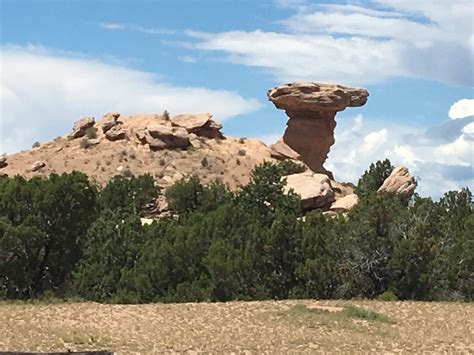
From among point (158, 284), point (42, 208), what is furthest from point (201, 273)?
point (42, 208)

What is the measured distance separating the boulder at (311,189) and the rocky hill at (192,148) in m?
4.86

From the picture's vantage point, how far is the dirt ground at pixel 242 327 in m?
26.5

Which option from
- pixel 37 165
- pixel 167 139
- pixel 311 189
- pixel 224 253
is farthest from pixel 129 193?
pixel 224 253

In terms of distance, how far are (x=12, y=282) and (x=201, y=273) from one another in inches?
325

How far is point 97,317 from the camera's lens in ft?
101

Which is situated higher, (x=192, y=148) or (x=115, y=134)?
(x=115, y=134)

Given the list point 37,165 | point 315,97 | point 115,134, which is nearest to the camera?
point 315,97

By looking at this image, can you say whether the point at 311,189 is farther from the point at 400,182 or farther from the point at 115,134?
the point at 115,134

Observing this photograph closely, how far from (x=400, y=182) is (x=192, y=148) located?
19.1 m

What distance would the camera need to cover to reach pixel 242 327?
2964 centimetres

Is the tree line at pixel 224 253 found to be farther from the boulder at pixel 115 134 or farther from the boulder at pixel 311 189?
the boulder at pixel 115 134

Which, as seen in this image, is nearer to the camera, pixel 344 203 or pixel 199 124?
pixel 344 203

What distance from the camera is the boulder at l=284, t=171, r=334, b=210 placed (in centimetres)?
6231

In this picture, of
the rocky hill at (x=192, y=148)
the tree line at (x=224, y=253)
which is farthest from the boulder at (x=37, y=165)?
the tree line at (x=224, y=253)
